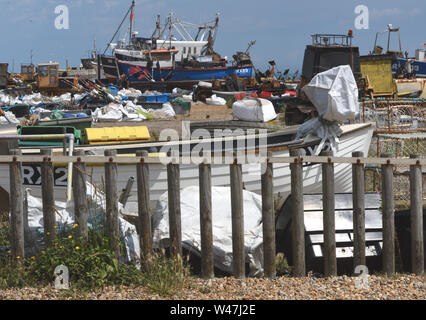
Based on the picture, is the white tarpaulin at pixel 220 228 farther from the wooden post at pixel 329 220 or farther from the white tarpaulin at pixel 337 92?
the white tarpaulin at pixel 337 92

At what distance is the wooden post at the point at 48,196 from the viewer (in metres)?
5.77

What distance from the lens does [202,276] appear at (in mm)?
5902

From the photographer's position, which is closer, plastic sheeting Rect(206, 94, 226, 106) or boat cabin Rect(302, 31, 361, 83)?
boat cabin Rect(302, 31, 361, 83)

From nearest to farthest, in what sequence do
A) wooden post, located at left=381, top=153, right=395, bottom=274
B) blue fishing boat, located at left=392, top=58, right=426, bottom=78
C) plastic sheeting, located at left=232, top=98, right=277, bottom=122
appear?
wooden post, located at left=381, top=153, right=395, bottom=274 → plastic sheeting, located at left=232, top=98, right=277, bottom=122 → blue fishing boat, located at left=392, top=58, right=426, bottom=78

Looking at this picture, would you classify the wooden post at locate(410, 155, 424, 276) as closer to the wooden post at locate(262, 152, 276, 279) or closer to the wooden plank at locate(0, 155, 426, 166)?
the wooden plank at locate(0, 155, 426, 166)

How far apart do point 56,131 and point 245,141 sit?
3.16 m

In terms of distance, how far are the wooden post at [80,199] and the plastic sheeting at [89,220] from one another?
0.21 m

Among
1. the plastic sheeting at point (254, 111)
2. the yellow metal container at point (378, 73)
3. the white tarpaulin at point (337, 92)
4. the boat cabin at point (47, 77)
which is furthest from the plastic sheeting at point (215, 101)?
the white tarpaulin at point (337, 92)

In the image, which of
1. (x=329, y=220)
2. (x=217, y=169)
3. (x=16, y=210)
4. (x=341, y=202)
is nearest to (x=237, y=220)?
(x=329, y=220)

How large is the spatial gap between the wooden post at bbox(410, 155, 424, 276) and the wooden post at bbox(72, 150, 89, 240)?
134 inches

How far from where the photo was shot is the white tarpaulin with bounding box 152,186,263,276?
6.21 meters

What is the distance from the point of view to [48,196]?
18.9 feet

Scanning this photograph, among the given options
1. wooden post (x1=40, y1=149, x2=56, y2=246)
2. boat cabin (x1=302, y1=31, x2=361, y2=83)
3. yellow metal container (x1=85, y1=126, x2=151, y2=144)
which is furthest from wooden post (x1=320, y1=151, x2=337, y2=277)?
boat cabin (x1=302, y1=31, x2=361, y2=83)
